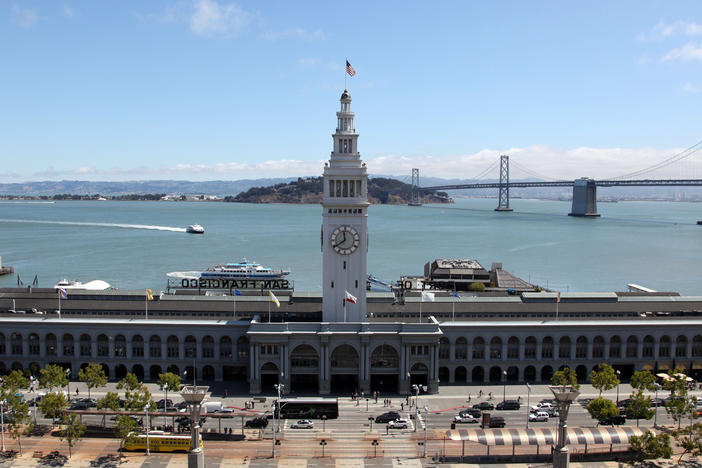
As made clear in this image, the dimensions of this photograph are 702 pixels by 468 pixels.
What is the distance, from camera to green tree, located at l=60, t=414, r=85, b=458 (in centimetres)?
4453

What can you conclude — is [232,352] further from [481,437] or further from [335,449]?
[481,437]

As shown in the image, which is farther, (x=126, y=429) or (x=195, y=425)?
(x=126, y=429)

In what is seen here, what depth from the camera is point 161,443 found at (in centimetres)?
4578

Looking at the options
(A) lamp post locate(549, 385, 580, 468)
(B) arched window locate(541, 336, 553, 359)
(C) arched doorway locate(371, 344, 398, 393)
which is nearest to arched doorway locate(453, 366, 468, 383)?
(C) arched doorway locate(371, 344, 398, 393)

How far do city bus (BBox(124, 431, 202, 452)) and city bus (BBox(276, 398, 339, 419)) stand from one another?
8157 millimetres

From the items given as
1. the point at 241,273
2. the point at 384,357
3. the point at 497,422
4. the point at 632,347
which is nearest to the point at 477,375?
the point at 384,357

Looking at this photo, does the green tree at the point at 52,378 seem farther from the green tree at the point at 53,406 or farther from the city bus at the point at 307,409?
the city bus at the point at 307,409

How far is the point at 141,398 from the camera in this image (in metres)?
49.0

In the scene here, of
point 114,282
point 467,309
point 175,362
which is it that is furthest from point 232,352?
point 114,282

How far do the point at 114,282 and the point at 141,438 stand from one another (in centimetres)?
8714

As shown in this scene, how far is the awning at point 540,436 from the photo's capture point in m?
43.8

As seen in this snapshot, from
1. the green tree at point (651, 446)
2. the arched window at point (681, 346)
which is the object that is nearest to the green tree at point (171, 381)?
the green tree at point (651, 446)

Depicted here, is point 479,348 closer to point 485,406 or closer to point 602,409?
point 485,406

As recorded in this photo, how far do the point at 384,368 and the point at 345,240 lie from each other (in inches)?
458
